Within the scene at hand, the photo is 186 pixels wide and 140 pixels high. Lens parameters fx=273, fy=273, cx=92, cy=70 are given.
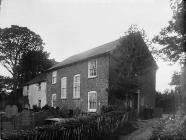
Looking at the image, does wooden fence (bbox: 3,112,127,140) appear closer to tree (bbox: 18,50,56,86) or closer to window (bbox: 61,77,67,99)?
window (bbox: 61,77,67,99)

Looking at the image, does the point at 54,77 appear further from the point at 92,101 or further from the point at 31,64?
the point at 31,64

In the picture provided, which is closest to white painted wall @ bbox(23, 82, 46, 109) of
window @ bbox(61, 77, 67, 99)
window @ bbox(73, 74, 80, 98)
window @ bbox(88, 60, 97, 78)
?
window @ bbox(61, 77, 67, 99)

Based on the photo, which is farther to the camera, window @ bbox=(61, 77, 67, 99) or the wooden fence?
window @ bbox=(61, 77, 67, 99)

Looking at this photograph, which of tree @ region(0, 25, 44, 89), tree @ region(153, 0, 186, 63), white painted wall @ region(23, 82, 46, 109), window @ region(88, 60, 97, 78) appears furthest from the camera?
tree @ region(0, 25, 44, 89)

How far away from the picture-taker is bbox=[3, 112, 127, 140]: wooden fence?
1066 centimetres

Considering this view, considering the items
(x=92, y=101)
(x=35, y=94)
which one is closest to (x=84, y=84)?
(x=92, y=101)

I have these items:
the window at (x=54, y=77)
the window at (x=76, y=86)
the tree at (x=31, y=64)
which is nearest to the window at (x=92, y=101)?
the window at (x=76, y=86)

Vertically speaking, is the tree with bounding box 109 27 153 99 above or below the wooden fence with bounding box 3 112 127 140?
above

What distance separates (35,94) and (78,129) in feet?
112

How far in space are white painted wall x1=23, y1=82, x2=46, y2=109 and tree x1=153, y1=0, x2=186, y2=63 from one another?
2707 centimetres

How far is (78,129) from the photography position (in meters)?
13.9

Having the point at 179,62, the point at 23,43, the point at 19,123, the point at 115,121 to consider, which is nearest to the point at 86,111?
the point at 19,123

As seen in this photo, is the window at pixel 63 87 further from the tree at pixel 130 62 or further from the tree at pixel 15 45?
the tree at pixel 15 45

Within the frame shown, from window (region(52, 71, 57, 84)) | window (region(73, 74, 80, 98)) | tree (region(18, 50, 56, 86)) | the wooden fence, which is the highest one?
tree (region(18, 50, 56, 86))
